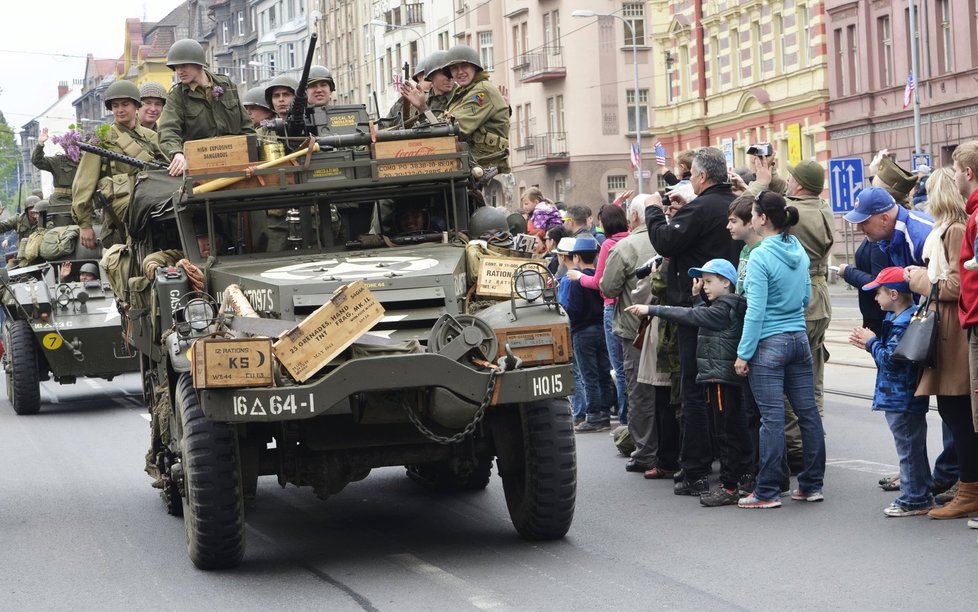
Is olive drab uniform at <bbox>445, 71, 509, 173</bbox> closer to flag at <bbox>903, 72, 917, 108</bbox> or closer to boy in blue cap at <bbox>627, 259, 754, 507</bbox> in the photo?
boy in blue cap at <bbox>627, 259, 754, 507</bbox>

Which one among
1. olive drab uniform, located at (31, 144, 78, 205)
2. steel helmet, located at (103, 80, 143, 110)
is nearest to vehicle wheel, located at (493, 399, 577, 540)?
steel helmet, located at (103, 80, 143, 110)

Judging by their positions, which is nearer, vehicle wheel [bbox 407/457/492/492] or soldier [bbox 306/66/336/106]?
vehicle wheel [bbox 407/457/492/492]

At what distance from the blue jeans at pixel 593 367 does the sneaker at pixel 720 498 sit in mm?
3791

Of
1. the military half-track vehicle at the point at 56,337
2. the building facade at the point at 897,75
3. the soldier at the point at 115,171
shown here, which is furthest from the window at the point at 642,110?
the soldier at the point at 115,171

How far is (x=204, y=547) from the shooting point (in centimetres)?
841

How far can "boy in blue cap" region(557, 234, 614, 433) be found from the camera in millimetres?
13492

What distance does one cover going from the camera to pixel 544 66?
6556 cm

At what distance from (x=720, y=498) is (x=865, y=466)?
167cm

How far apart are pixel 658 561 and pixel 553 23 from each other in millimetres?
58295

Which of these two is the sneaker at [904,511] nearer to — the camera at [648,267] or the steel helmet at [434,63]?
the camera at [648,267]

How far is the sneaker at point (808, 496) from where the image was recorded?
990 cm

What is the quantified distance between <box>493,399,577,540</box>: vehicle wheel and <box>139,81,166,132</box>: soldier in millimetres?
6801

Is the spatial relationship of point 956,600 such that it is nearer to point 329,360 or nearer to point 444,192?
point 329,360

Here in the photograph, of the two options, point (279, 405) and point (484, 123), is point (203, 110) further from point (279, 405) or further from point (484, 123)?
point (279, 405)
